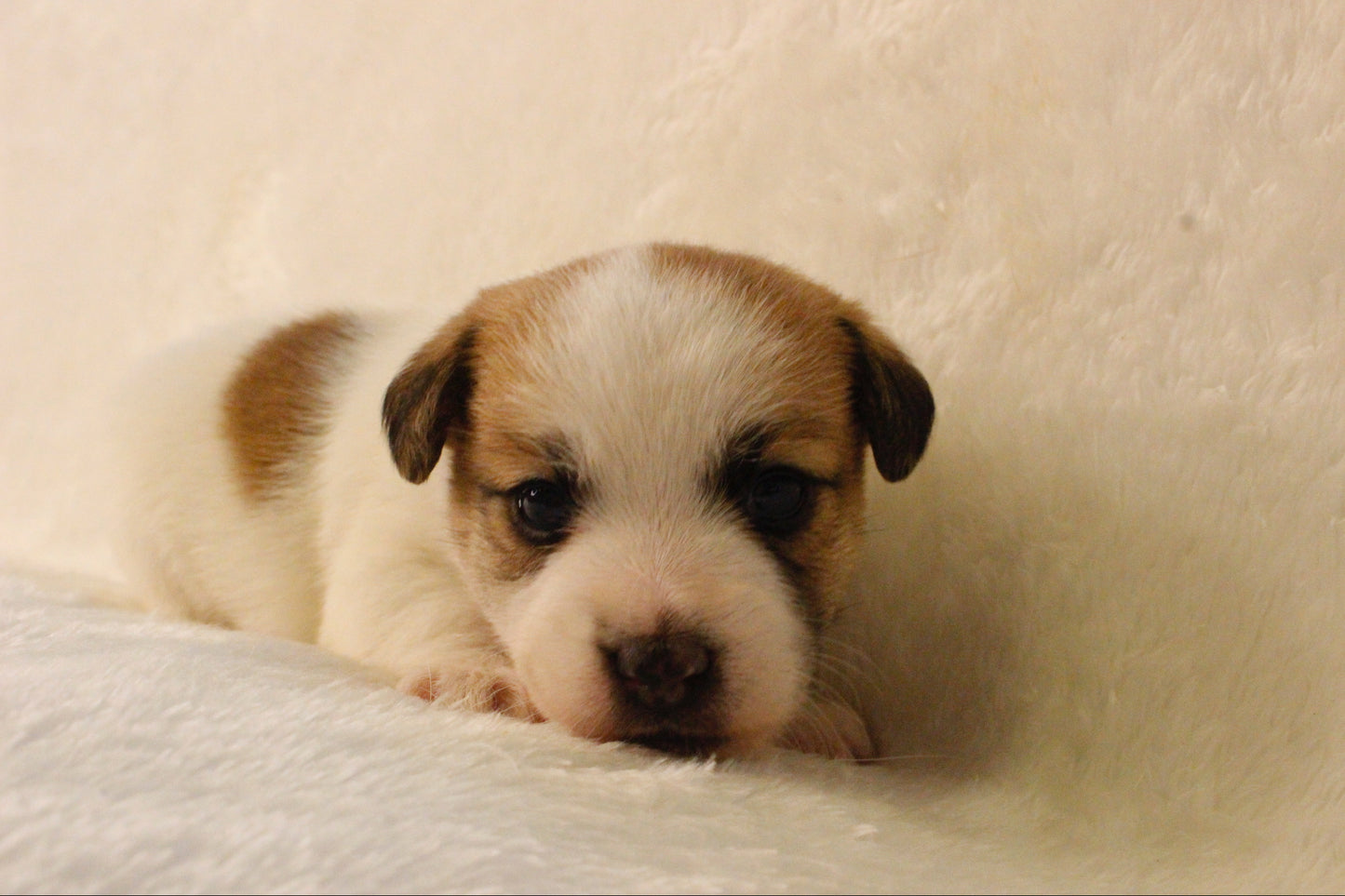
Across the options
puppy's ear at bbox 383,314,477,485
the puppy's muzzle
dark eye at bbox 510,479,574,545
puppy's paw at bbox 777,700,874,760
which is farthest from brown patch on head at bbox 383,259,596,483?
puppy's paw at bbox 777,700,874,760

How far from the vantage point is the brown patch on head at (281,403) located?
2.72 meters

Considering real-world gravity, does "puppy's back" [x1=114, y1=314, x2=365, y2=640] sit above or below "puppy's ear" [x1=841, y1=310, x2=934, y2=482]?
below

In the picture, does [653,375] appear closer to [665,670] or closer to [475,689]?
[665,670]

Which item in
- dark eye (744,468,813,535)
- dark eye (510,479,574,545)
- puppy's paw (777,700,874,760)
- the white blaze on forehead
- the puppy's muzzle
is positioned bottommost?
puppy's paw (777,700,874,760)

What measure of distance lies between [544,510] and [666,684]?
0.43 metres

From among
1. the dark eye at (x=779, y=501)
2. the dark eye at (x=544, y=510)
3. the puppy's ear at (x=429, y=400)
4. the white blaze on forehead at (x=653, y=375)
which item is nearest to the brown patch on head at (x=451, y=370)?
the puppy's ear at (x=429, y=400)

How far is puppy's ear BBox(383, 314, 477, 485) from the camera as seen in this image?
2051mm

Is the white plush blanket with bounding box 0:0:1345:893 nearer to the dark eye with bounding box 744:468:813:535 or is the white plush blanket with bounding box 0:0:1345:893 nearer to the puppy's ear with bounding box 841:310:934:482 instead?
the puppy's ear with bounding box 841:310:934:482

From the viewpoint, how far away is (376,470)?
2.48m

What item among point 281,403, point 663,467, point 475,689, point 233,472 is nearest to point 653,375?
point 663,467

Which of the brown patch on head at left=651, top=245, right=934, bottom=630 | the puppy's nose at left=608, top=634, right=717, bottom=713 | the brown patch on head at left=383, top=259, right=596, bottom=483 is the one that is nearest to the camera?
the puppy's nose at left=608, top=634, right=717, bottom=713

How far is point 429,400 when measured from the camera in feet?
6.73

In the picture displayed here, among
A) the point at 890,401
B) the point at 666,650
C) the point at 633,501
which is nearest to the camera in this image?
the point at 666,650

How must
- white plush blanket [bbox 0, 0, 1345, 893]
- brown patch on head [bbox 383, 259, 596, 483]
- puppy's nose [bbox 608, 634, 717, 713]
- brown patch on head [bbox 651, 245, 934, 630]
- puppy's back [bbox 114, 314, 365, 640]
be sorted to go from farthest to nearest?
puppy's back [bbox 114, 314, 365, 640]
brown patch on head [bbox 383, 259, 596, 483]
brown patch on head [bbox 651, 245, 934, 630]
puppy's nose [bbox 608, 634, 717, 713]
white plush blanket [bbox 0, 0, 1345, 893]
